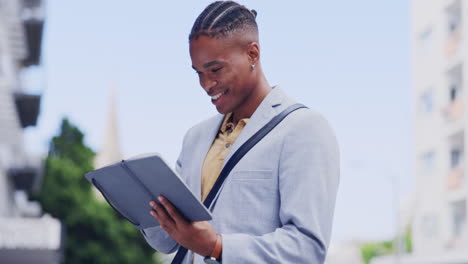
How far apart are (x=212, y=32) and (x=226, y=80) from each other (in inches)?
5.9

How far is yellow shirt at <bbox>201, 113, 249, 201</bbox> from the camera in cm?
266

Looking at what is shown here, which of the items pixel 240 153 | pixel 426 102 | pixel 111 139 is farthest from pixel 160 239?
pixel 111 139

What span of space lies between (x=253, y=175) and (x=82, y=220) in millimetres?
34952

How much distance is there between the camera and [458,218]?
31.6 m

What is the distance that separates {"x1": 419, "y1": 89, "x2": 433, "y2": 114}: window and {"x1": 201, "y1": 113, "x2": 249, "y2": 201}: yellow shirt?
32.0 meters

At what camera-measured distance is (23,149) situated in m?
33.4

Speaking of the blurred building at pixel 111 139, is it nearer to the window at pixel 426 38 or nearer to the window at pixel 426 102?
the window at pixel 426 38

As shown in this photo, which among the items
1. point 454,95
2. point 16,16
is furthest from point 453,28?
point 16,16

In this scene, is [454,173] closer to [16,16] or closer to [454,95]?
[454,95]

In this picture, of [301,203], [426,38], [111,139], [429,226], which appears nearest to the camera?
[301,203]

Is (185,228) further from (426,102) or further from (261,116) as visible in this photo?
(426,102)

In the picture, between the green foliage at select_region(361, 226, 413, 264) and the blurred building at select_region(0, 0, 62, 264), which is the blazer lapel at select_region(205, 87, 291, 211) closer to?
the blurred building at select_region(0, 0, 62, 264)

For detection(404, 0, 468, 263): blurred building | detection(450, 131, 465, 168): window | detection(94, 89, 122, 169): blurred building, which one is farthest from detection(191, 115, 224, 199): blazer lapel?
detection(94, 89, 122, 169): blurred building

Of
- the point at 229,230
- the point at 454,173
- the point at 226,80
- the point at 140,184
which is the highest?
the point at 226,80
